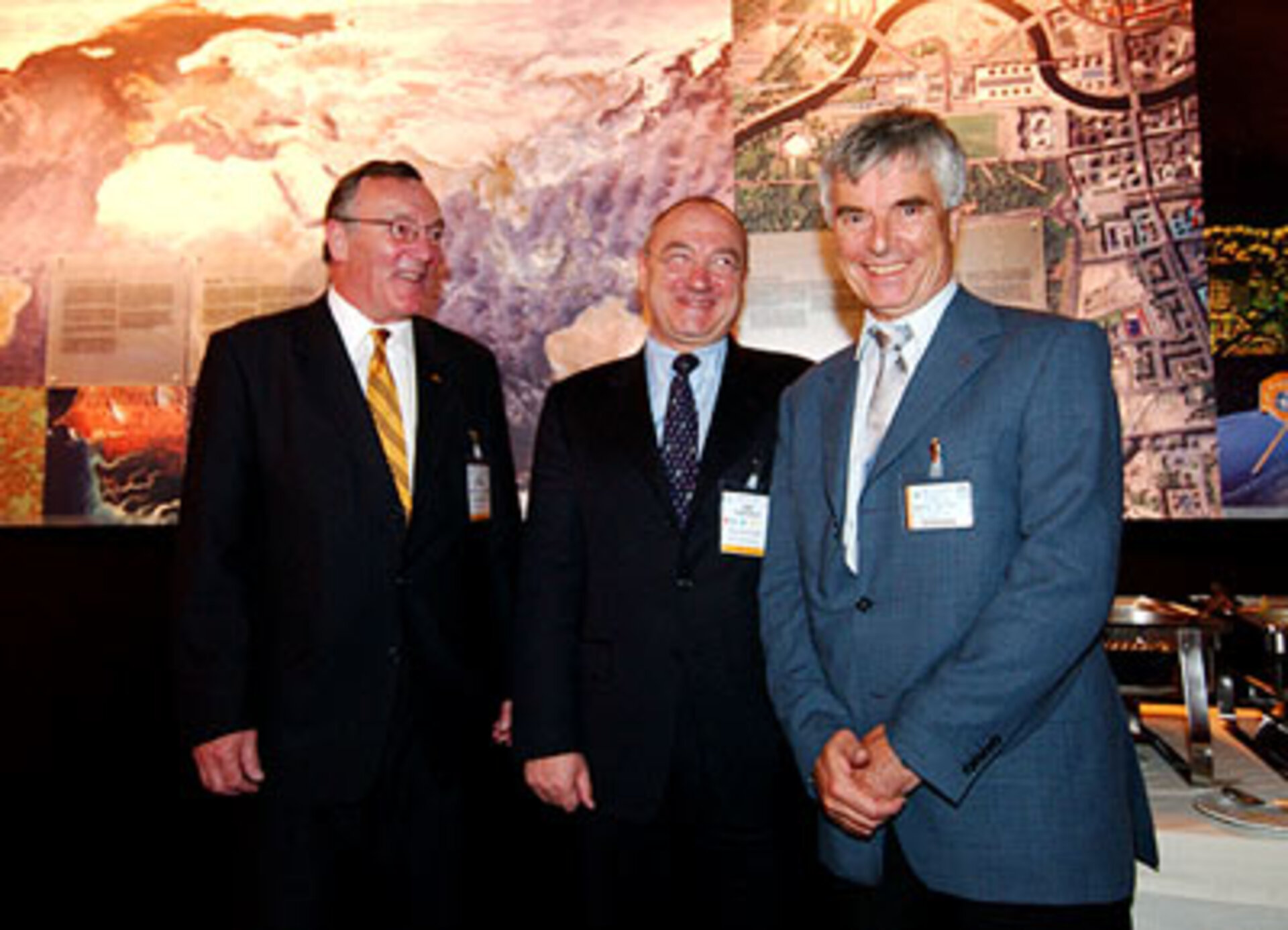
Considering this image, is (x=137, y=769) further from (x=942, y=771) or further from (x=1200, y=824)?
(x=1200, y=824)

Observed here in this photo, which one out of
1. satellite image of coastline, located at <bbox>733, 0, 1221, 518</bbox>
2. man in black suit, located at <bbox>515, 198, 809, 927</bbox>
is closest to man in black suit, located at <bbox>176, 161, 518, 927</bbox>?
man in black suit, located at <bbox>515, 198, 809, 927</bbox>

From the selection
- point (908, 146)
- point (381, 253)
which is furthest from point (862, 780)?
point (381, 253)

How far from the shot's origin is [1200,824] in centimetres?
189

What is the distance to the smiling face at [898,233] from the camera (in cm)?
151

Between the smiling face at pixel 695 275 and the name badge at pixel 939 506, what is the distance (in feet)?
2.78

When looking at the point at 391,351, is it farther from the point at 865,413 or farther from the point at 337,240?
the point at 865,413

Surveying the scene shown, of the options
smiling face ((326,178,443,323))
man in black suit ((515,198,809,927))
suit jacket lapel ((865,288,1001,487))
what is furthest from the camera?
smiling face ((326,178,443,323))

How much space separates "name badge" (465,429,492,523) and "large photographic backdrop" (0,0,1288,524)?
1.00 m

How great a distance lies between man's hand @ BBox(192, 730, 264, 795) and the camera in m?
1.91

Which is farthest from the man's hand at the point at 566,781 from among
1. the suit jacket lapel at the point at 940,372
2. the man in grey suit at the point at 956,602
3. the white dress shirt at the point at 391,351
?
the suit jacket lapel at the point at 940,372

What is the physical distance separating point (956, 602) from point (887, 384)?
1.36 ft

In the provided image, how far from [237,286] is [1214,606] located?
336 cm

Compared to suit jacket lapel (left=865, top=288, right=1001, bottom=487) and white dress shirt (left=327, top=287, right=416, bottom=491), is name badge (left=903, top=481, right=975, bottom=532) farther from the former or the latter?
white dress shirt (left=327, top=287, right=416, bottom=491)

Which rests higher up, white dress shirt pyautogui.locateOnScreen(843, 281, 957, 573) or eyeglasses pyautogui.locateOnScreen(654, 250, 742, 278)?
eyeglasses pyautogui.locateOnScreen(654, 250, 742, 278)
